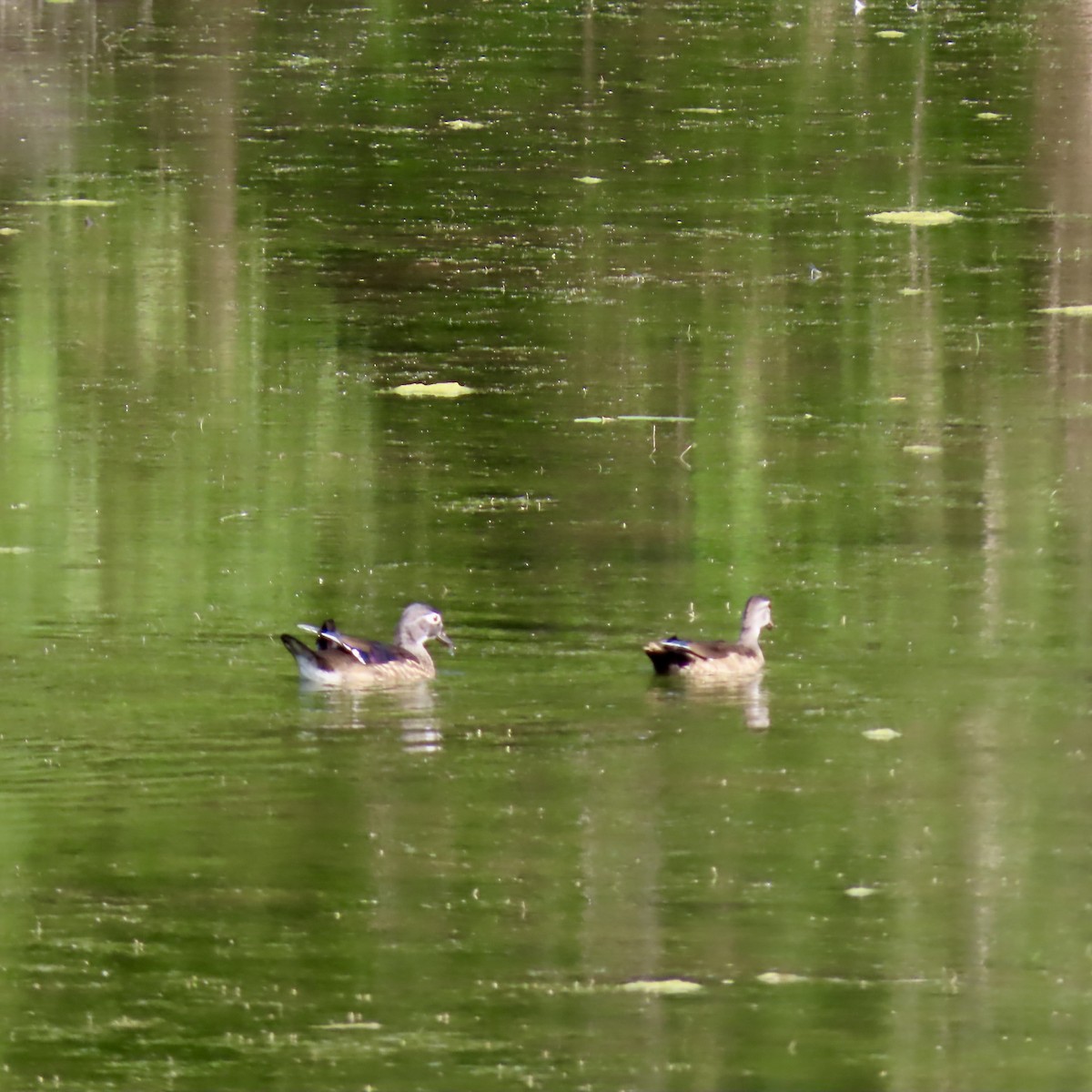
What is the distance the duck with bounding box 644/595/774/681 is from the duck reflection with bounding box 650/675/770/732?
26 millimetres

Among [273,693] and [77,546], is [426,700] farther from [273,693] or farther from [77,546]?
[77,546]

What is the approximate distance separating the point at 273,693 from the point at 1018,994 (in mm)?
3023

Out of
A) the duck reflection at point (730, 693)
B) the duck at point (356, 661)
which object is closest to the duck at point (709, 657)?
the duck reflection at point (730, 693)

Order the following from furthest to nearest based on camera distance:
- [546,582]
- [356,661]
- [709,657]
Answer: [546,582]
[356,661]
[709,657]

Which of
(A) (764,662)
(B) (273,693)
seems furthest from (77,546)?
(A) (764,662)

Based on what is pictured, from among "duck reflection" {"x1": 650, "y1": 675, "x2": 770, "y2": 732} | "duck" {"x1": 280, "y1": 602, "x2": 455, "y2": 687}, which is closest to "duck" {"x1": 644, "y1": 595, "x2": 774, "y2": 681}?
"duck reflection" {"x1": 650, "y1": 675, "x2": 770, "y2": 732}

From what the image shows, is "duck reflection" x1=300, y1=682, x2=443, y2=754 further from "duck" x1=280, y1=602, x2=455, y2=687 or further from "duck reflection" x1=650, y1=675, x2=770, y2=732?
"duck reflection" x1=650, y1=675, x2=770, y2=732

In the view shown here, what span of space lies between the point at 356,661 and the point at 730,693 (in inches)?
44.3

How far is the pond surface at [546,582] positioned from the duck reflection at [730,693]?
26mm

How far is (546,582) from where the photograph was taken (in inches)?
411

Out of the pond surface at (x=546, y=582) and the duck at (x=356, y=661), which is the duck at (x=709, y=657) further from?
the duck at (x=356, y=661)

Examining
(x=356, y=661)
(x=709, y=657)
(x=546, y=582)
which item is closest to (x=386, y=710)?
(x=356, y=661)

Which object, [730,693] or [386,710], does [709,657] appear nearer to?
[730,693]

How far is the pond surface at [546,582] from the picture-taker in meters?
6.95
